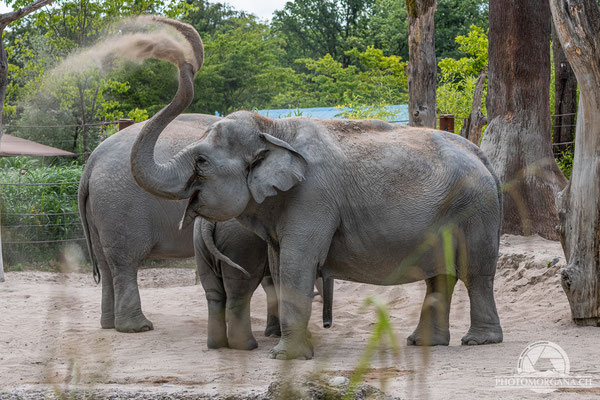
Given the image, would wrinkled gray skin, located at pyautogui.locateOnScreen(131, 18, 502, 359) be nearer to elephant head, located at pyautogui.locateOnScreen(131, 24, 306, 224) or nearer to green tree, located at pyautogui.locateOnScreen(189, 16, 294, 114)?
elephant head, located at pyautogui.locateOnScreen(131, 24, 306, 224)

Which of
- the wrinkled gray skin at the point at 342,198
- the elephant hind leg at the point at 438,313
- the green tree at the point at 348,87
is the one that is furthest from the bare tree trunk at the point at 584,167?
the green tree at the point at 348,87

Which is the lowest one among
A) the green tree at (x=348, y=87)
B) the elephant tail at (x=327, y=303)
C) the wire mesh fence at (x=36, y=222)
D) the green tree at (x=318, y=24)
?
the wire mesh fence at (x=36, y=222)

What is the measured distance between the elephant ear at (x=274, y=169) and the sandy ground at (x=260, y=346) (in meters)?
0.99

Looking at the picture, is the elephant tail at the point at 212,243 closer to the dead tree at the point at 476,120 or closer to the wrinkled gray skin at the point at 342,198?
the wrinkled gray skin at the point at 342,198

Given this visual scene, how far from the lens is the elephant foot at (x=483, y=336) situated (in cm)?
576

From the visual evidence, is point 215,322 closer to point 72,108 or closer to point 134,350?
point 134,350

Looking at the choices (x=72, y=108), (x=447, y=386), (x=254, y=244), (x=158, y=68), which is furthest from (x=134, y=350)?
(x=158, y=68)

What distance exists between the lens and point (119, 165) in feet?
23.5

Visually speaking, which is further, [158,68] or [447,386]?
[158,68]

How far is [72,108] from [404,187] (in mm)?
19656

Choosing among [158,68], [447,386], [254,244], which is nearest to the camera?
[447,386]

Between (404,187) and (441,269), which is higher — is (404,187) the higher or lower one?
the higher one

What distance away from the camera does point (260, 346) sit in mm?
6152

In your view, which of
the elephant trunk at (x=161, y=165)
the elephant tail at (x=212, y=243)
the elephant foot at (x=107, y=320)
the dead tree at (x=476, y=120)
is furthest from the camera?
the dead tree at (x=476, y=120)
